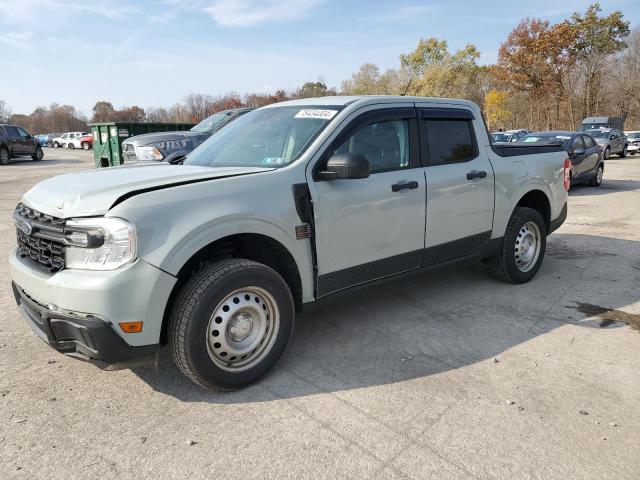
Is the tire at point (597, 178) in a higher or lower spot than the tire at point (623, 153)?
lower

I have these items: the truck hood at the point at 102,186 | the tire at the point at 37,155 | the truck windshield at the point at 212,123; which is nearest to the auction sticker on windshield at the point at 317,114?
the truck hood at the point at 102,186

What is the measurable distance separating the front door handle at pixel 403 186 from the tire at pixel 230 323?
1.21 metres

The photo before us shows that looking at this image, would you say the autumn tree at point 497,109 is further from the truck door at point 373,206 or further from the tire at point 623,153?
the truck door at point 373,206

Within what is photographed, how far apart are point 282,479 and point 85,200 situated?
1.83 metres

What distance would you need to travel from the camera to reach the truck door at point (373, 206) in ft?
11.4

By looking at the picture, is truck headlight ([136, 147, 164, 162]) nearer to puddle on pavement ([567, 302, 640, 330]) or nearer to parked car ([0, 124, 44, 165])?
puddle on pavement ([567, 302, 640, 330])

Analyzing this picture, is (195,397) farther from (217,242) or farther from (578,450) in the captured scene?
(578,450)

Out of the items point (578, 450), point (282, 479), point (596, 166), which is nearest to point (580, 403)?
point (578, 450)

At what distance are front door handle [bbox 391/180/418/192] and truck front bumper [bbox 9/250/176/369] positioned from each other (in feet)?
6.07

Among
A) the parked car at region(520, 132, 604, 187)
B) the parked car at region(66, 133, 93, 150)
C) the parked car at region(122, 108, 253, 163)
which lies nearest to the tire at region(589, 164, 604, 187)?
the parked car at region(520, 132, 604, 187)

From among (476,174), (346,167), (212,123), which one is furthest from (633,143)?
(346,167)

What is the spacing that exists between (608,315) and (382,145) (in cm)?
257

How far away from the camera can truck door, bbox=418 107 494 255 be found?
4.20 metres

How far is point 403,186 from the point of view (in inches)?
153
